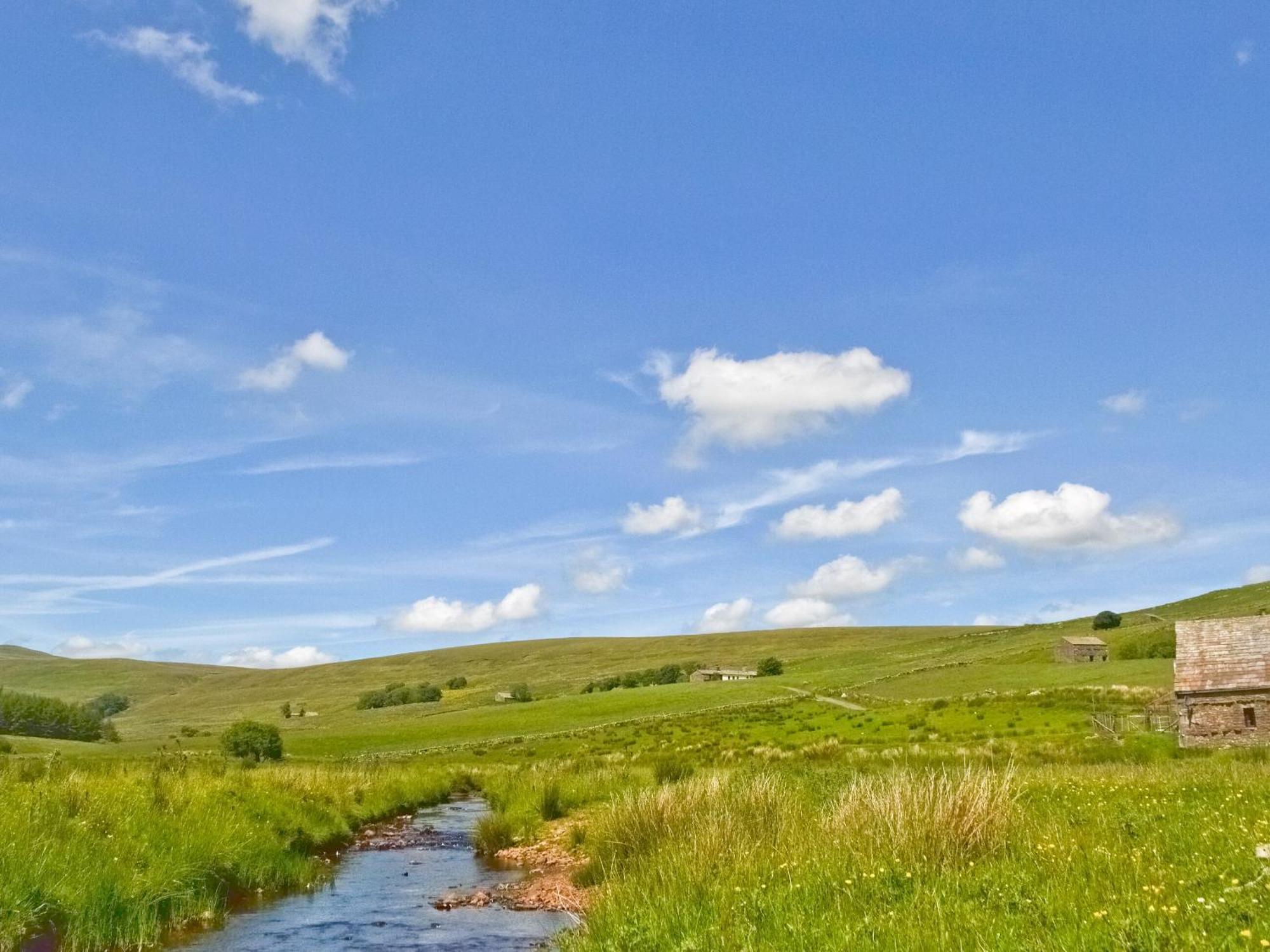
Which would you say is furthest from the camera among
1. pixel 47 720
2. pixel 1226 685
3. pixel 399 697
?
pixel 399 697

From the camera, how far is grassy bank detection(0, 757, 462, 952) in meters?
11.9

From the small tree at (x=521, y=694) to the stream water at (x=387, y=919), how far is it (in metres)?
114

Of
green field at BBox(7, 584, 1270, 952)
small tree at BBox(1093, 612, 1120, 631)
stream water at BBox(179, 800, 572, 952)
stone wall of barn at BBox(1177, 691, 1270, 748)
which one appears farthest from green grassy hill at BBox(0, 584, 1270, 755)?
stream water at BBox(179, 800, 572, 952)

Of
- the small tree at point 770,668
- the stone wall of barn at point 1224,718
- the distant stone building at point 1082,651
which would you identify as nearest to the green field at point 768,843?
the stone wall of barn at point 1224,718

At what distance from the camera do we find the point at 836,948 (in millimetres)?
7652

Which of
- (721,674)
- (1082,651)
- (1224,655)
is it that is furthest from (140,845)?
(721,674)

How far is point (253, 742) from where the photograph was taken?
223 ft

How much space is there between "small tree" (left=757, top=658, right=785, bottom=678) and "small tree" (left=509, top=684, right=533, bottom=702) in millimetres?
31997

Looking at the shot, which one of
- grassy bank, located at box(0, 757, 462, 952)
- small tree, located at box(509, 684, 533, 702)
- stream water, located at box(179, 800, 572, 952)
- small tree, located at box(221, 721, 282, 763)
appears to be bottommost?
small tree, located at box(509, 684, 533, 702)

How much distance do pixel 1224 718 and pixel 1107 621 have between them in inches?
4237

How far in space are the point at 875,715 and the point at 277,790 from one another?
55579 mm

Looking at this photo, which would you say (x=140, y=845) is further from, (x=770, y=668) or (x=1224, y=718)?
(x=770, y=668)

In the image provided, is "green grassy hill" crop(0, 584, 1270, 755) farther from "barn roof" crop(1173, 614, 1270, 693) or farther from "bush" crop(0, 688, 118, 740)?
"barn roof" crop(1173, 614, 1270, 693)

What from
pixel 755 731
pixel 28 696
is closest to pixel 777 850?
pixel 755 731
